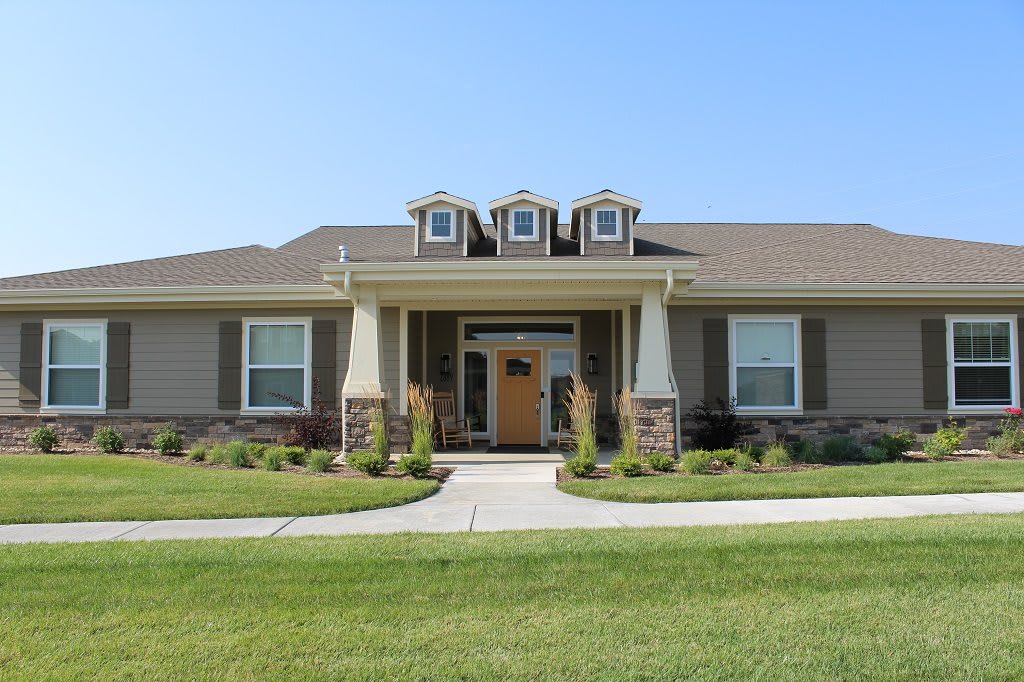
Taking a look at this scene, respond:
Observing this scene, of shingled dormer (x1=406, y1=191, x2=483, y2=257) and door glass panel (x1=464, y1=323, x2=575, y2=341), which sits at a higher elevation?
shingled dormer (x1=406, y1=191, x2=483, y2=257)

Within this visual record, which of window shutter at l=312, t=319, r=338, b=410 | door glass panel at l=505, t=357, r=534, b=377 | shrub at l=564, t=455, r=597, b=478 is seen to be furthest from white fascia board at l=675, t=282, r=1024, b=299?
window shutter at l=312, t=319, r=338, b=410

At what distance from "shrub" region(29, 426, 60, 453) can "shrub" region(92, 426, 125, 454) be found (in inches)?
27.8

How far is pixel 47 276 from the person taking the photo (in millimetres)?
14523

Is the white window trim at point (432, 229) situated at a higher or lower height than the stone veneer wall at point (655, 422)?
higher

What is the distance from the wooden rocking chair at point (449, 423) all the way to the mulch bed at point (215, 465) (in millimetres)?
3048

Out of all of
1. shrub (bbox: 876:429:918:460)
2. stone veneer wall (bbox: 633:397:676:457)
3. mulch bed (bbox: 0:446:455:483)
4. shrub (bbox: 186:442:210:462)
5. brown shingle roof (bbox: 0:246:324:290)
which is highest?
brown shingle roof (bbox: 0:246:324:290)

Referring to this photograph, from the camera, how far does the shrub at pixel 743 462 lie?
34.3 feet

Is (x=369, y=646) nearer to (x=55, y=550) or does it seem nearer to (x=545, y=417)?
(x=55, y=550)

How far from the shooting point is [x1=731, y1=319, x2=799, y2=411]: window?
13.1m

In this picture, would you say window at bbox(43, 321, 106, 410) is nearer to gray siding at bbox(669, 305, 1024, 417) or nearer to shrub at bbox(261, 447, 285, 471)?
shrub at bbox(261, 447, 285, 471)

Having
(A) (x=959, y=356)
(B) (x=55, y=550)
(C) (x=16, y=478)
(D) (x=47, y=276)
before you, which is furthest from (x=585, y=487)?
(D) (x=47, y=276)

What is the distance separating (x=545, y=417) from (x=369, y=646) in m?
11.0

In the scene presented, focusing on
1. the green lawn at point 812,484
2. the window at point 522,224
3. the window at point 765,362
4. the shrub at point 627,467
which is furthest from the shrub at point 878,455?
the window at point 522,224

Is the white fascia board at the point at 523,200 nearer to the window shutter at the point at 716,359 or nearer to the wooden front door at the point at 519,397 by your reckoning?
the wooden front door at the point at 519,397
